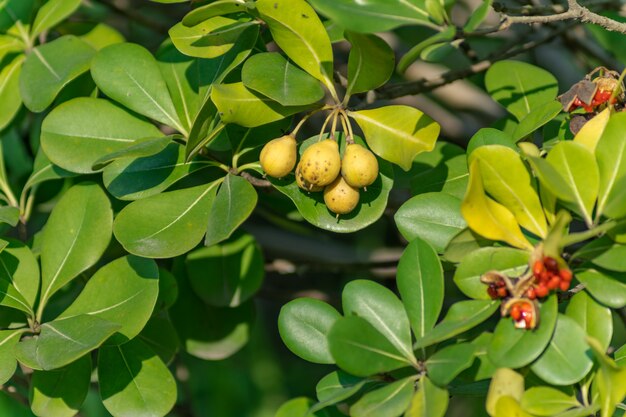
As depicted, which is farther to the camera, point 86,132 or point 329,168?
point 86,132

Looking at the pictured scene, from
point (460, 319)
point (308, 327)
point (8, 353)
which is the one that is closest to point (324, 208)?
point (308, 327)

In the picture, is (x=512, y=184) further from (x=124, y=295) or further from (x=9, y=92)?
(x=9, y=92)

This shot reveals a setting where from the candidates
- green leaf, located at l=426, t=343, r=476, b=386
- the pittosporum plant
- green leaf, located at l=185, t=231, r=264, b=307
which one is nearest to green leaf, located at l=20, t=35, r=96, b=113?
the pittosporum plant

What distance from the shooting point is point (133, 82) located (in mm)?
1333

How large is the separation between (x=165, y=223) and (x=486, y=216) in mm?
450

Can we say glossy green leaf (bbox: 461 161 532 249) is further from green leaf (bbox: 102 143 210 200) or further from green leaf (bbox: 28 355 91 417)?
green leaf (bbox: 28 355 91 417)

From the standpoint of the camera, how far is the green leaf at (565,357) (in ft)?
3.10

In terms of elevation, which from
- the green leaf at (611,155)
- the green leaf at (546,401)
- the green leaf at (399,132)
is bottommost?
the green leaf at (546,401)

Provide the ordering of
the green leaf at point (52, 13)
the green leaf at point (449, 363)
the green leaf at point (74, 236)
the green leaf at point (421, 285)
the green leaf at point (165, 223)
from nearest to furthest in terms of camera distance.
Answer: the green leaf at point (449, 363) → the green leaf at point (421, 285) → the green leaf at point (165, 223) → the green leaf at point (74, 236) → the green leaf at point (52, 13)

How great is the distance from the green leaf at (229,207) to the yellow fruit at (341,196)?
10cm

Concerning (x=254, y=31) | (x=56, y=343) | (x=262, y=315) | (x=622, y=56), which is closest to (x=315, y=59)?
(x=254, y=31)

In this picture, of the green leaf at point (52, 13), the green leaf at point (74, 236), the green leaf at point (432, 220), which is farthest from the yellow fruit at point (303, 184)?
the green leaf at point (52, 13)

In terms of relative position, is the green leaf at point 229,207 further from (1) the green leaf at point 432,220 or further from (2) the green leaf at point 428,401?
(2) the green leaf at point 428,401

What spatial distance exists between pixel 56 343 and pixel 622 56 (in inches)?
47.6
